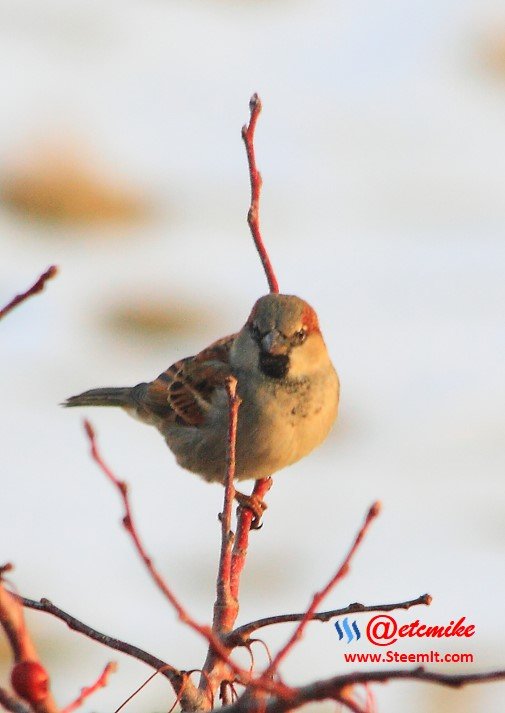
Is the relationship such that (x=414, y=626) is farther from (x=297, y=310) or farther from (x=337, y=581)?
(x=297, y=310)

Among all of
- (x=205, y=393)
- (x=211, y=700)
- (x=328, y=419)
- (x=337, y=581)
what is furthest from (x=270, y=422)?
(x=337, y=581)

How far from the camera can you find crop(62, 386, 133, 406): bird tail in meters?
4.28

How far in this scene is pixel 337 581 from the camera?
1459 millimetres

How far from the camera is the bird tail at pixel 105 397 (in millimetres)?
4277

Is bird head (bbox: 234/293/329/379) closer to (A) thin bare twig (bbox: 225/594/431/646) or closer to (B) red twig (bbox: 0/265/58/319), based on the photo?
(A) thin bare twig (bbox: 225/594/431/646)

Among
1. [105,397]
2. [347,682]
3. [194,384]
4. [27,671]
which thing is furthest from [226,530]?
[105,397]

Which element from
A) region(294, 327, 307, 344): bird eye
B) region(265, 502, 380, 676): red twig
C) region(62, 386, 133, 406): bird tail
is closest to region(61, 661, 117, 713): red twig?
region(265, 502, 380, 676): red twig

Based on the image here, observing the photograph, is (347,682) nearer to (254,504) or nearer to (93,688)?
(93,688)

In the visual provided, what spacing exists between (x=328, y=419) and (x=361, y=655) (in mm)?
1119

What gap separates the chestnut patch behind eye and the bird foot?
347mm

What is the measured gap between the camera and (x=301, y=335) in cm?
311

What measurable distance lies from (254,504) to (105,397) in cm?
133

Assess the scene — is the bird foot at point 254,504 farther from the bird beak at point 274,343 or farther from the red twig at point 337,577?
the red twig at point 337,577

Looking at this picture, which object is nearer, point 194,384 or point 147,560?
point 147,560
